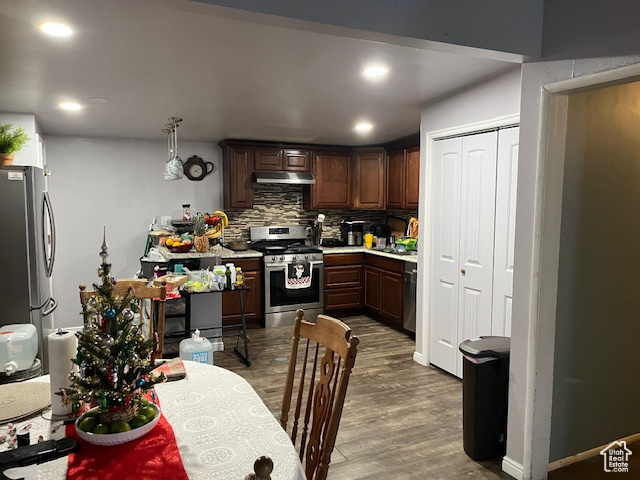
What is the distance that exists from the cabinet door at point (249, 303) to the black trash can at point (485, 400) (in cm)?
304

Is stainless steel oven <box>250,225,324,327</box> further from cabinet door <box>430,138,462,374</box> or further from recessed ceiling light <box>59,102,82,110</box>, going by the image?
recessed ceiling light <box>59,102,82,110</box>

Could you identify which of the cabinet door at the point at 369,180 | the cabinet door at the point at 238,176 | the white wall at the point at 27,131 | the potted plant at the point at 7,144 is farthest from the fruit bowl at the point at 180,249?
the cabinet door at the point at 369,180

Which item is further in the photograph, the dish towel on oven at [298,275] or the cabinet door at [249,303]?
the dish towel on oven at [298,275]

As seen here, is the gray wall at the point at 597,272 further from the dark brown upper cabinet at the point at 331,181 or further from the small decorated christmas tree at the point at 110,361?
the dark brown upper cabinet at the point at 331,181

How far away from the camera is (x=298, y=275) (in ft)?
17.2

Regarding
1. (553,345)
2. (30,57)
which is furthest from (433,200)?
(30,57)

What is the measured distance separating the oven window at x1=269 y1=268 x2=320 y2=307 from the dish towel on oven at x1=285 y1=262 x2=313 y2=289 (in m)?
0.07

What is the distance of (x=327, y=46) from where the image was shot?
7.46ft

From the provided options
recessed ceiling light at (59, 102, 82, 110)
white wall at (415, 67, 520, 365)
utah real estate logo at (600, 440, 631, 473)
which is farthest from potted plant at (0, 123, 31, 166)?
utah real estate logo at (600, 440, 631, 473)

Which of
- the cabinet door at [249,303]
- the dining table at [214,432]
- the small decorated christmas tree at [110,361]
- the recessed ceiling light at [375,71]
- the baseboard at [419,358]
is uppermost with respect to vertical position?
the recessed ceiling light at [375,71]

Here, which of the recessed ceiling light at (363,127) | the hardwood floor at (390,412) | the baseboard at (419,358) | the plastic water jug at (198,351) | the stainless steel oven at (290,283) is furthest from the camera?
the stainless steel oven at (290,283)

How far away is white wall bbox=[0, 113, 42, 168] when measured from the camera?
3.84 m

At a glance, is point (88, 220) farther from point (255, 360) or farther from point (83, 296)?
point (83, 296)

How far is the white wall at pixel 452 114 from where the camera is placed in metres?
2.90
